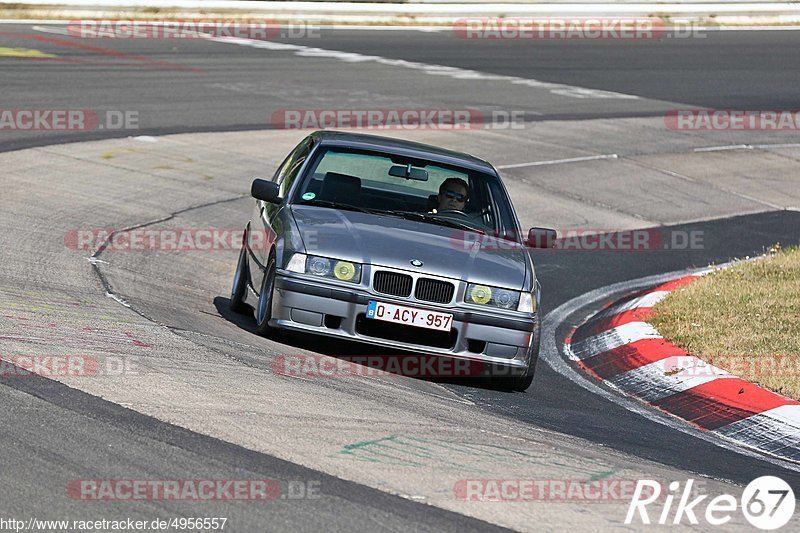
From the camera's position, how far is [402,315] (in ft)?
26.2

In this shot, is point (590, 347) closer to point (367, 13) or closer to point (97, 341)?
point (97, 341)

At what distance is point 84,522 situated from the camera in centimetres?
466

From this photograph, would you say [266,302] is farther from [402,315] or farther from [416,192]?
[416,192]

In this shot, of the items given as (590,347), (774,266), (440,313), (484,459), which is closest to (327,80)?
(774,266)

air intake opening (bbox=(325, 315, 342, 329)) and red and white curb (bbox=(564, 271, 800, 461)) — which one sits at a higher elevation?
air intake opening (bbox=(325, 315, 342, 329))

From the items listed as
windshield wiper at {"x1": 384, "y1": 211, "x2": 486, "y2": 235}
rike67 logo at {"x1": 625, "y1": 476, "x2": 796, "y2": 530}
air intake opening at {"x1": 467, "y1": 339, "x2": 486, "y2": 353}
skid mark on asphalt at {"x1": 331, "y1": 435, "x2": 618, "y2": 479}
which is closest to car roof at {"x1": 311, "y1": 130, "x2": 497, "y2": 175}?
windshield wiper at {"x1": 384, "y1": 211, "x2": 486, "y2": 235}

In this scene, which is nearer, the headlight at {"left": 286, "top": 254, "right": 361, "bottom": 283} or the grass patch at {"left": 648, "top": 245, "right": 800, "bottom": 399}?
the headlight at {"left": 286, "top": 254, "right": 361, "bottom": 283}

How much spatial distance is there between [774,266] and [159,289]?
569 centimetres

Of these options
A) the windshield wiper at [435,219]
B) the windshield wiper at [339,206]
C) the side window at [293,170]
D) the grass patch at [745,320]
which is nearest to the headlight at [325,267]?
the windshield wiper at [339,206]

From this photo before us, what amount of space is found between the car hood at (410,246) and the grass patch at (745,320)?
159 cm

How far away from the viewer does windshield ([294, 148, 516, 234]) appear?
9.16m

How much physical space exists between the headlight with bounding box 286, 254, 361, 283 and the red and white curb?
211cm

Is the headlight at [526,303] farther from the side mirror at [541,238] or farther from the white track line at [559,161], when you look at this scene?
the white track line at [559,161]

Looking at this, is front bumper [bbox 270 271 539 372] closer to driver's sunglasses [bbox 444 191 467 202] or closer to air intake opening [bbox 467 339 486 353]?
air intake opening [bbox 467 339 486 353]
